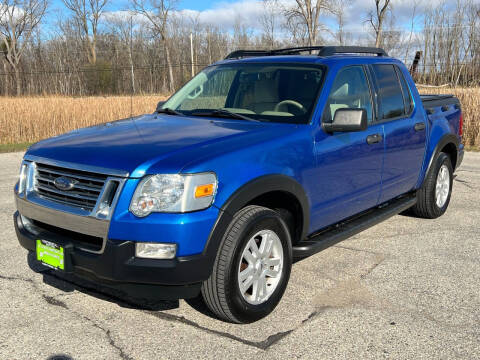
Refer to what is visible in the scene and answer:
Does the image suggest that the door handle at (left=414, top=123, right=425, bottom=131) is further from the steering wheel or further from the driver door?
the steering wheel

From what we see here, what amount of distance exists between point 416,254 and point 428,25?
17.8 meters

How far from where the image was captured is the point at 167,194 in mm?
2994

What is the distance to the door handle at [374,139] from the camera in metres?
4.45

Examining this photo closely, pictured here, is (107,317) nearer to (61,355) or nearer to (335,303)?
(61,355)

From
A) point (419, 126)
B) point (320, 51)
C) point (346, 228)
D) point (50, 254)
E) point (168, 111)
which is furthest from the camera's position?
point (419, 126)

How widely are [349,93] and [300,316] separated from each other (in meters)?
2.04

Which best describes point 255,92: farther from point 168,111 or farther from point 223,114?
point 168,111

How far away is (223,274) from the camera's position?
10.4 feet

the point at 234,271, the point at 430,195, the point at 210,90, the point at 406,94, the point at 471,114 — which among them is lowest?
the point at 430,195

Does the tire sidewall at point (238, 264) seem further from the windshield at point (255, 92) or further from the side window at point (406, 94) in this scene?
the side window at point (406, 94)

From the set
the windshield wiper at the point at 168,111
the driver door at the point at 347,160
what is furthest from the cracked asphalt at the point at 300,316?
the windshield wiper at the point at 168,111

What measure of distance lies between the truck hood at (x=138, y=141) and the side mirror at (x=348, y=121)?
1.73 feet

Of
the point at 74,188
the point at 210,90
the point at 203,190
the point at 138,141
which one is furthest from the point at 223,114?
the point at 74,188

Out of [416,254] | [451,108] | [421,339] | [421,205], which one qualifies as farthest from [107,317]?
[451,108]
